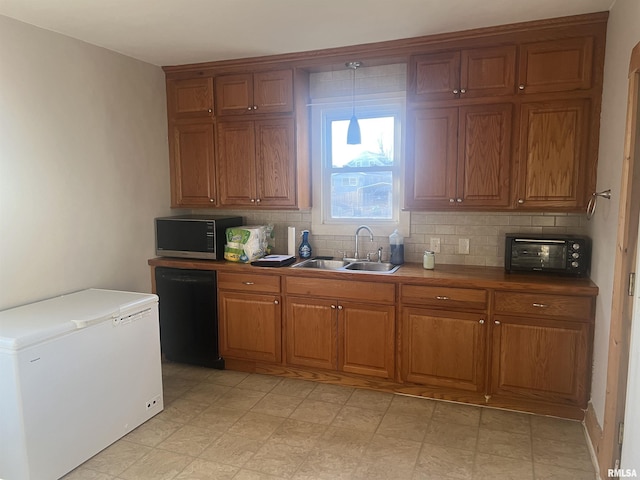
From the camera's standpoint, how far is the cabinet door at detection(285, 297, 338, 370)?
327 cm

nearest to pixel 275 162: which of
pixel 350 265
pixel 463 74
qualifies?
pixel 350 265

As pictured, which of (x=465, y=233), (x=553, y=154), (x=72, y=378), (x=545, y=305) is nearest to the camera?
(x=72, y=378)

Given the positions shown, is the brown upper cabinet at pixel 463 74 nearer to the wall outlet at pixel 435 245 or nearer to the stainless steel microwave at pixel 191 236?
the wall outlet at pixel 435 245

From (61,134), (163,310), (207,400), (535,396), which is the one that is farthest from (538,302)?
(61,134)

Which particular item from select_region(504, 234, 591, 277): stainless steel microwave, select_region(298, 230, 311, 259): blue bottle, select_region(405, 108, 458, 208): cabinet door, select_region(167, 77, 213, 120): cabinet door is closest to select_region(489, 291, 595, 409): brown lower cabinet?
select_region(504, 234, 591, 277): stainless steel microwave

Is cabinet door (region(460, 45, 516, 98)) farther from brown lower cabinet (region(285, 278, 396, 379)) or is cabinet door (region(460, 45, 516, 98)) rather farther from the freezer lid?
the freezer lid

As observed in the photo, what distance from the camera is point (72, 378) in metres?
2.34

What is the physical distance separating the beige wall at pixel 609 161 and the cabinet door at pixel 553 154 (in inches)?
5.1

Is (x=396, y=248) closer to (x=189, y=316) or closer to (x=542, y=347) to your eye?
(x=542, y=347)

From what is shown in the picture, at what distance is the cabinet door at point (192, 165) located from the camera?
375 cm

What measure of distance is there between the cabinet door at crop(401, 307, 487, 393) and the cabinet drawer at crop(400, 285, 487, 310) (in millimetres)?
57

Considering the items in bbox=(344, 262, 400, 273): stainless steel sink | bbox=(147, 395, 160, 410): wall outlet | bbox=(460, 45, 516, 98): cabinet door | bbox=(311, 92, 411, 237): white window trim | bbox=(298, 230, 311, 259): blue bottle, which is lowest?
bbox=(147, 395, 160, 410): wall outlet

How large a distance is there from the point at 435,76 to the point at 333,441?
2.47 m

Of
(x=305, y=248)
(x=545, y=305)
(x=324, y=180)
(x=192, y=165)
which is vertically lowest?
(x=545, y=305)
